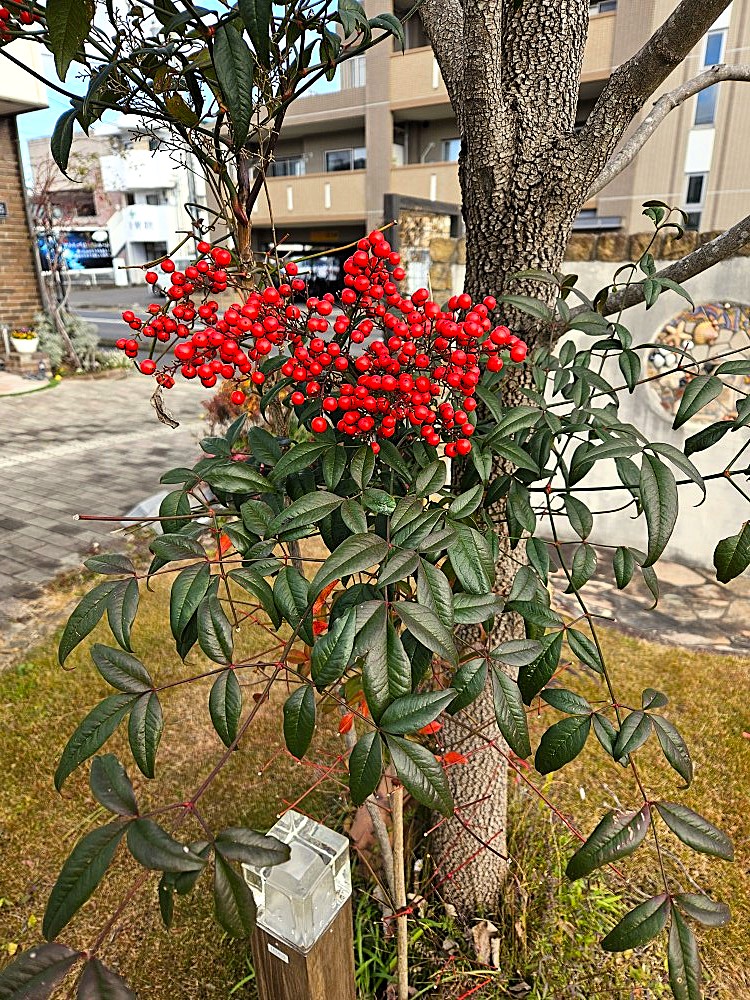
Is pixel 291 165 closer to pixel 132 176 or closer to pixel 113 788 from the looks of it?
pixel 132 176

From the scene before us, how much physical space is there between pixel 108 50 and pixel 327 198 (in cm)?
1722

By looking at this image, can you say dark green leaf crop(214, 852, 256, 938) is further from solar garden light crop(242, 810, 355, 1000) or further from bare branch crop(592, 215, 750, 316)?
bare branch crop(592, 215, 750, 316)

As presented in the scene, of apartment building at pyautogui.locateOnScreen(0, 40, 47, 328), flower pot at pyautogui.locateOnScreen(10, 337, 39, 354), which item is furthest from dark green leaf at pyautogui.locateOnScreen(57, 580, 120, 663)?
flower pot at pyautogui.locateOnScreen(10, 337, 39, 354)

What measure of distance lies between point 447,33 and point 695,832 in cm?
169

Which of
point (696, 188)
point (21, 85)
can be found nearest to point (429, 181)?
point (696, 188)

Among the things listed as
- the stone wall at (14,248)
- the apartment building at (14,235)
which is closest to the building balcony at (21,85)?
the apartment building at (14,235)

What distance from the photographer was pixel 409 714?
2.87ft

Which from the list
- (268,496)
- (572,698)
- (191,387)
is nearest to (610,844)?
(572,698)

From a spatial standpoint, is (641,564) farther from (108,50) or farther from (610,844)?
(108,50)

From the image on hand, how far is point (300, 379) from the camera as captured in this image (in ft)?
3.42

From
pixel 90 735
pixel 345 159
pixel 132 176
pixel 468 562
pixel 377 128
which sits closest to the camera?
pixel 90 735

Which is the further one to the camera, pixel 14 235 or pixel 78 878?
pixel 14 235

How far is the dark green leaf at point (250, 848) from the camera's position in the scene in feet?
2.46

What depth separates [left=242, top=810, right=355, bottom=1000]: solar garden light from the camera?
1.20 meters
